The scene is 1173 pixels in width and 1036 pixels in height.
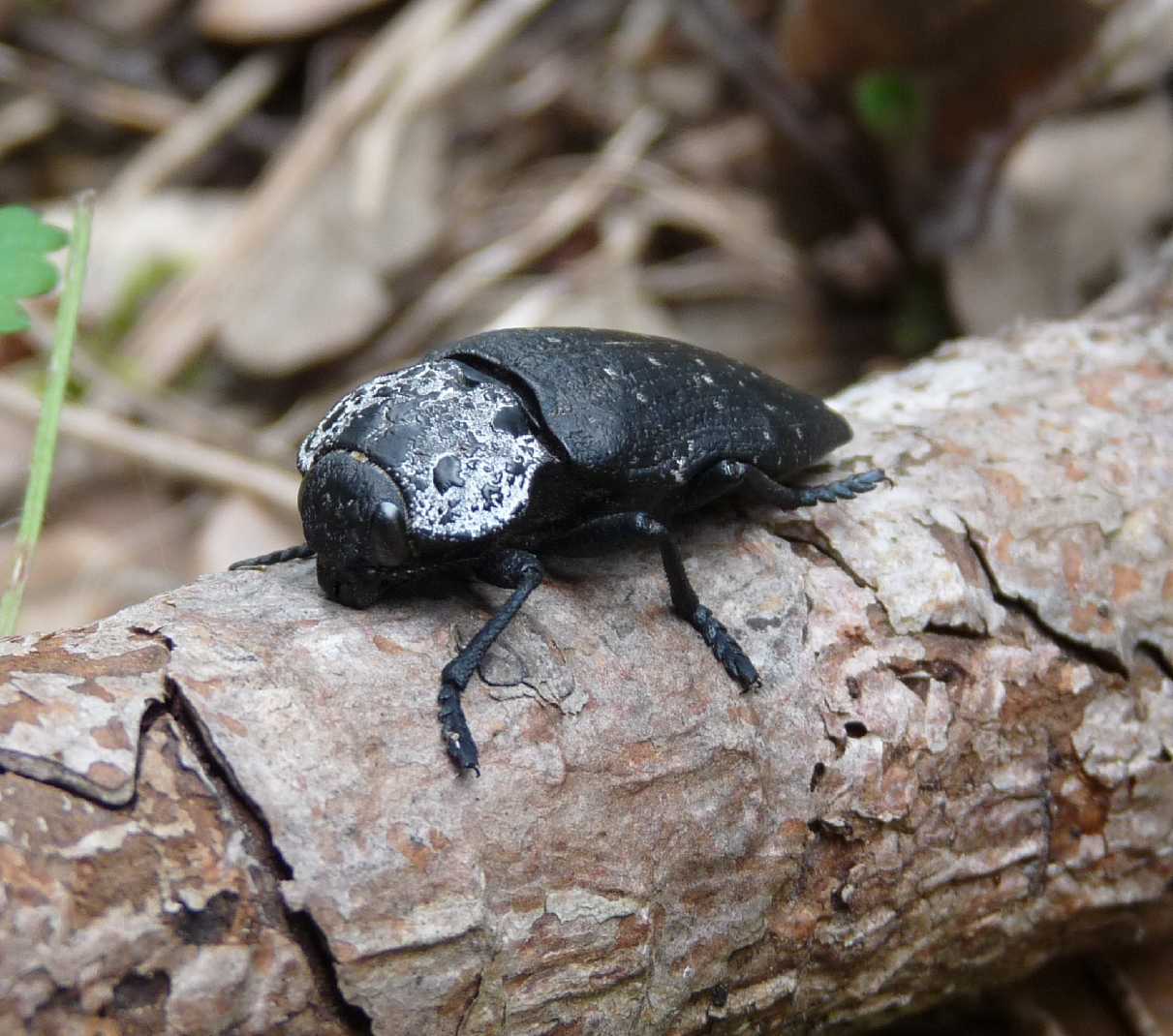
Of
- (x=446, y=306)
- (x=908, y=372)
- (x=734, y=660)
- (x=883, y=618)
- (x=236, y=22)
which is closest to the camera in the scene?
(x=734, y=660)

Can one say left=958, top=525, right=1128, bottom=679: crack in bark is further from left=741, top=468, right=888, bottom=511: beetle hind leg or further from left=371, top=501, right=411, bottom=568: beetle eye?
left=371, top=501, right=411, bottom=568: beetle eye

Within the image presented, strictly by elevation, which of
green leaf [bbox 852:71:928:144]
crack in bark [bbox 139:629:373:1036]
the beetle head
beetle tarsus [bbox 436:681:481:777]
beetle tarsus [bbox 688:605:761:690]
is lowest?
crack in bark [bbox 139:629:373:1036]

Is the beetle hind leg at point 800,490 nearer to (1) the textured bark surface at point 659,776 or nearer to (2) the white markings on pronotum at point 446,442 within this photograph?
(1) the textured bark surface at point 659,776

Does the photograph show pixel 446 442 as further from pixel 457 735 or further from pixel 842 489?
pixel 842 489

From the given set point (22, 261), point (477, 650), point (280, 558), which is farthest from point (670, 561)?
point (22, 261)

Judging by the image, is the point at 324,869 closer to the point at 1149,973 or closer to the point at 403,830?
the point at 403,830

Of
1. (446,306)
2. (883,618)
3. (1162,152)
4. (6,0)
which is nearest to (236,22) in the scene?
(6,0)

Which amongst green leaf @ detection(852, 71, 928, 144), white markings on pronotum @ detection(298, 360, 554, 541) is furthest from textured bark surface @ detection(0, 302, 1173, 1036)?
green leaf @ detection(852, 71, 928, 144)

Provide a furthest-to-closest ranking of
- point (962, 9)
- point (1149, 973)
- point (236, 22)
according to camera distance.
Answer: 1. point (236, 22)
2. point (962, 9)
3. point (1149, 973)
